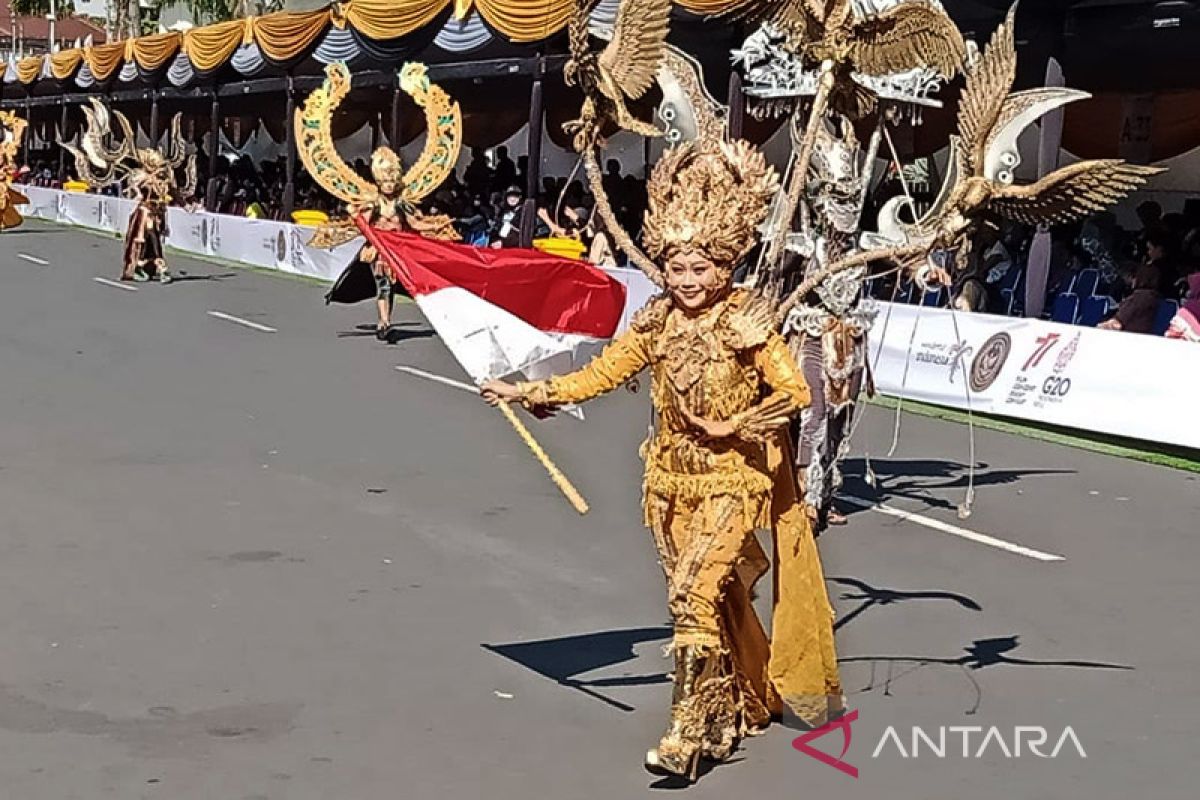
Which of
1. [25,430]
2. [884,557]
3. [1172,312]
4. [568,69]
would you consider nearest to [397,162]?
[25,430]

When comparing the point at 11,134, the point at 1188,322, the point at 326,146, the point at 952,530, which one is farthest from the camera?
the point at 11,134

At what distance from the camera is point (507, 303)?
7.45 m

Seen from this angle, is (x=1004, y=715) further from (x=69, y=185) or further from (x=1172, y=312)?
(x=69, y=185)

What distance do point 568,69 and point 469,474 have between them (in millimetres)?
4893

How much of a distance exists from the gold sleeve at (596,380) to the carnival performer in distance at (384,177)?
330 inches

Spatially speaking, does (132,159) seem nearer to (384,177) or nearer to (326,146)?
(384,177)

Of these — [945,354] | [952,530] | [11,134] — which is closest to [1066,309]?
[945,354]

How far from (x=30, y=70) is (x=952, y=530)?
40393 mm

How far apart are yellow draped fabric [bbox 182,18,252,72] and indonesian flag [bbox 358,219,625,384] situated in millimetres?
26033

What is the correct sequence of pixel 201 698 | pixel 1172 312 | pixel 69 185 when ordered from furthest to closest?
pixel 69 185
pixel 1172 312
pixel 201 698

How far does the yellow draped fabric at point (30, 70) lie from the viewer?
45.8 m

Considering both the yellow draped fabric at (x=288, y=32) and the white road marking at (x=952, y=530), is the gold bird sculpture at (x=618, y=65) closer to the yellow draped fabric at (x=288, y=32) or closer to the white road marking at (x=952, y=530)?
the white road marking at (x=952, y=530)

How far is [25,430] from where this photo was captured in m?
12.8

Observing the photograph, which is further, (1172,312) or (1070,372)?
(1172,312)
